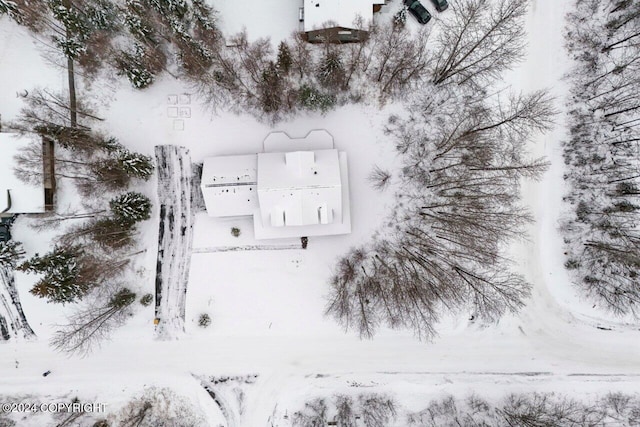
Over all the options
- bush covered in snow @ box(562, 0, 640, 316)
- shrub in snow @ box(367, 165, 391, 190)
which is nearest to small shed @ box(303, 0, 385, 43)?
shrub in snow @ box(367, 165, 391, 190)

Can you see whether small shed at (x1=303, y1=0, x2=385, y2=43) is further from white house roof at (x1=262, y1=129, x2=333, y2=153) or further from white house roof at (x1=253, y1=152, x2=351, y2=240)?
white house roof at (x1=253, y1=152, x2=351, y2=240)

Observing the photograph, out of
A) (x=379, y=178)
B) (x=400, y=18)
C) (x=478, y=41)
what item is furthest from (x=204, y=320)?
(x=478, y=41)

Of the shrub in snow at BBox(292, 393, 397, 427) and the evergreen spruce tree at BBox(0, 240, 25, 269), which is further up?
the evergreen spruce tree at BBox(0, 240, 25, 269)

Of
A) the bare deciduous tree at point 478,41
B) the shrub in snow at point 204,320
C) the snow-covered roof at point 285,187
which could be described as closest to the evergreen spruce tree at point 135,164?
the snow-covered roof at point 285,187

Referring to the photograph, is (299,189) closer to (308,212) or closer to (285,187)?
(285,187)

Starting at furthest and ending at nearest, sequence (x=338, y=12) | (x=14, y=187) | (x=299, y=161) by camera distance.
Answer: (x=14, y=187), (x=338, y=12), (x=299, y=161)

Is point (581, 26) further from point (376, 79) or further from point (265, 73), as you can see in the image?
point (265, 73)
